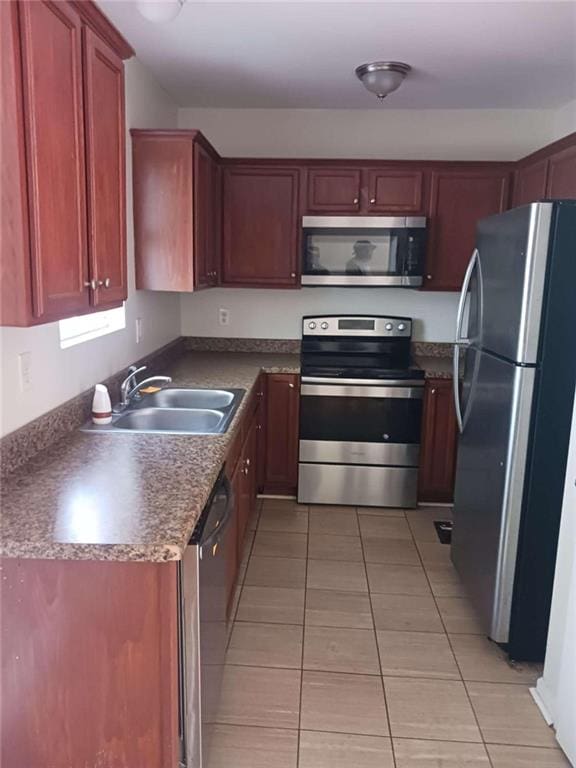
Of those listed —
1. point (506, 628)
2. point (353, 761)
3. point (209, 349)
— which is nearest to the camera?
point (353, 761)

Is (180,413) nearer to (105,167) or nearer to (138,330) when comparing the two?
(138,330)

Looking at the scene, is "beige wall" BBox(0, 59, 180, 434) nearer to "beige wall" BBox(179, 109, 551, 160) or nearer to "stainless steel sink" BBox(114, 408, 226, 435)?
"stainless steel sink" BBox(114, 408, 226, 435)

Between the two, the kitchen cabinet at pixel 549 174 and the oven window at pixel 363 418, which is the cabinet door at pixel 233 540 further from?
the kitchen cabinet at pixel 549 174

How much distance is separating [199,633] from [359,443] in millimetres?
2257

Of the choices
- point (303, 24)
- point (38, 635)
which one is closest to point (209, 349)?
point (303, 24)

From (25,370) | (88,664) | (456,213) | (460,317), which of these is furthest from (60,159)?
(456,213)

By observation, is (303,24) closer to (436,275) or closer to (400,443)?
(436,275)

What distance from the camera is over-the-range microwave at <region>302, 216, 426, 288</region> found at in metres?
3.55

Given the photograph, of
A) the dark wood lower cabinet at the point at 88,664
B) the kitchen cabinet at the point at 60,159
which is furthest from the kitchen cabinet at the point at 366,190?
the dark wood lower cabinet at the point at 88,664

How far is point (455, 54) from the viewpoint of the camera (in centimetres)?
273

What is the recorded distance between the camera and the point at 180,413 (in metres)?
2.55

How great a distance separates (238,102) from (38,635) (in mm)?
3290

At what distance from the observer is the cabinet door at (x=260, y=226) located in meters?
3.64

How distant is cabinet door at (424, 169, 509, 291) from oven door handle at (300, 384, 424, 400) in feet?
2.27
